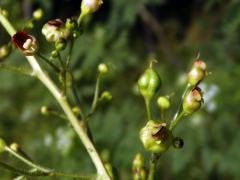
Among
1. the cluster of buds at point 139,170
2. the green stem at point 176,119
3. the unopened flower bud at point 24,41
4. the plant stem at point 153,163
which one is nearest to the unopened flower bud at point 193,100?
the green stem at point 176,119

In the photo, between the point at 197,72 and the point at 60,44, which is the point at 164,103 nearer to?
the point at 197,72

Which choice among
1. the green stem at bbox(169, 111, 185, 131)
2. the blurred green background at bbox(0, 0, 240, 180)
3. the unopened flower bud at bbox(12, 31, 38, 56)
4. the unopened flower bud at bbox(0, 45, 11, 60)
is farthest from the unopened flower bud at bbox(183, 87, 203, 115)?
the blurred green background at bbox(0, 0, 240, 180)

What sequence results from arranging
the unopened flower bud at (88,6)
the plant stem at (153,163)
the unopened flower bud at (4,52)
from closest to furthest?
the plant stem at (153,163)
the unopened flower bud at (88,6)
the unopened flower bud at (4,52)

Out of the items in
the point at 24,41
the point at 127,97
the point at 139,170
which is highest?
the point at 24,41

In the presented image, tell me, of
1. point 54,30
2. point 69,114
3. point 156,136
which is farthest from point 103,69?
point 156,136

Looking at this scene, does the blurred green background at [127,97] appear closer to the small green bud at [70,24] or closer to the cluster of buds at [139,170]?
the cluster of buds at [139,170]

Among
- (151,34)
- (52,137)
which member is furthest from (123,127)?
(151,34)

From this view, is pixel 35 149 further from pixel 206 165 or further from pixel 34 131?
pixel 206 165
